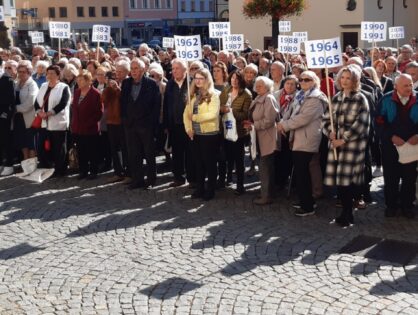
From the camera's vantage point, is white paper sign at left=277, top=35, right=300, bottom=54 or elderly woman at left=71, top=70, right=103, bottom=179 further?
white paper sign at left=277, top=35, right=300, bottom=54

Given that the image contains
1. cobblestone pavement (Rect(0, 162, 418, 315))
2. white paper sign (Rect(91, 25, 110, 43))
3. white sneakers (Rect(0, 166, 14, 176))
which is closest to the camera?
cobblestone pavement (Rect(0, 162, 418, 315))

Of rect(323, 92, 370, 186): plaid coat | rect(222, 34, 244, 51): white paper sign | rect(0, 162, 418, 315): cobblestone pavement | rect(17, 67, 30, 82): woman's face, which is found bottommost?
rect(0, 162, 418, 315): cobblestone pavement

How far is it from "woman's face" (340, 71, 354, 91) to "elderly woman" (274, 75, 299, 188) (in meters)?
0.95

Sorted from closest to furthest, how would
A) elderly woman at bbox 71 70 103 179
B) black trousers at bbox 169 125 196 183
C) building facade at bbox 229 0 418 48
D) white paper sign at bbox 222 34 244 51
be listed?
black trousers at bbox 169 125 196 183
elderly woman at bbox 71 70 103 179
white paper sign at bbox 222 34 244 51
building facade at bbox 229 0 418 48

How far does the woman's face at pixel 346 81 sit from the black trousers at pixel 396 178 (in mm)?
999

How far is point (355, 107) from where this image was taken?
798cm

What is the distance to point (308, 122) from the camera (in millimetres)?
8438

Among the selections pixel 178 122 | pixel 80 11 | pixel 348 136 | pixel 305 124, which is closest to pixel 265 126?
pixel 305 124

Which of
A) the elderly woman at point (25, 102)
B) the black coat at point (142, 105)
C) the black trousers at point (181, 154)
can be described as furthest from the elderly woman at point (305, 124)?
the elderly woman at point (25, 102)

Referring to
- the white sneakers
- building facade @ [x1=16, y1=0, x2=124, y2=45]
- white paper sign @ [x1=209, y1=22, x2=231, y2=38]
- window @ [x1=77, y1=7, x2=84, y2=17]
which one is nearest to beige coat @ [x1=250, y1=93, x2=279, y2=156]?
the white sneakers

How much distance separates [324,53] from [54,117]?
483 centimetres

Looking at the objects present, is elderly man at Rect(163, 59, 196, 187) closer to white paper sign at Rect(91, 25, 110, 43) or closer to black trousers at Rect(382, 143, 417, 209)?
black trousers at Rect(382, 143, 417, 209)

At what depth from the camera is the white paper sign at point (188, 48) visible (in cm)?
1067

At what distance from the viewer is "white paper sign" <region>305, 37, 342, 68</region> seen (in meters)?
8.84
